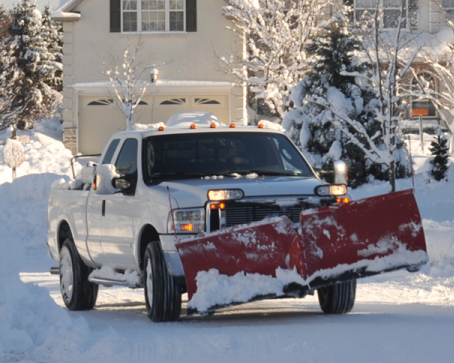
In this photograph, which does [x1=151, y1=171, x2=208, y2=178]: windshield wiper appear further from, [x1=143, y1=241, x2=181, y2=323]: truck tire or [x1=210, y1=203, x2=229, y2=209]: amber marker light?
[x1=210, y1=203, x2=229, y2=209]: amber marker light

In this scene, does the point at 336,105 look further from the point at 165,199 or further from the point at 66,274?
the point at 165,199

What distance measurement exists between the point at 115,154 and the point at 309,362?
4.30 metres

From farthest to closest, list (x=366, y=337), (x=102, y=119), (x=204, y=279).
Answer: (x=102, y=119) < (x=204, y=279) < (x=366, y=337)

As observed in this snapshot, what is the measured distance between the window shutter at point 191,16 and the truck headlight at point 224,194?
24.5m

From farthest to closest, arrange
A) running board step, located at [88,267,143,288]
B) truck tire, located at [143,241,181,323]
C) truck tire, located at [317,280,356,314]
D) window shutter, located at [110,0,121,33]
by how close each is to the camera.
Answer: window shutter, located at [110,0,121,33] → running board step, located at [88,267,143,288] → truck tire, located at [317,280,356,314] → truck tire, located at [143,241,181,323]

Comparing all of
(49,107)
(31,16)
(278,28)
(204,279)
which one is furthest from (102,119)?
(204,279)

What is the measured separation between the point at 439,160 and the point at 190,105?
12005 mm

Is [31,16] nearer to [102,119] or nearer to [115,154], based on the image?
[102,119]

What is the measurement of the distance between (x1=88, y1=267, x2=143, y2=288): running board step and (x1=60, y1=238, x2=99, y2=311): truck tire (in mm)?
364

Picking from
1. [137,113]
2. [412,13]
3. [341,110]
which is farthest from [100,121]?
[341,110]

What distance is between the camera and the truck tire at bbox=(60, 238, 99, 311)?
10109 millimetres

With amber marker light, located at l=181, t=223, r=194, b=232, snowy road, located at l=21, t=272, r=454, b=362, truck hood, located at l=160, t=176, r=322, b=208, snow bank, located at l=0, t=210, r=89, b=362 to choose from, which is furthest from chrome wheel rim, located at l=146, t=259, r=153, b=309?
snow bank, located at l=0, t=210, r=89, b=362

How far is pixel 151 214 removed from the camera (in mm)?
8305

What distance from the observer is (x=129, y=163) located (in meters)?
9.41
